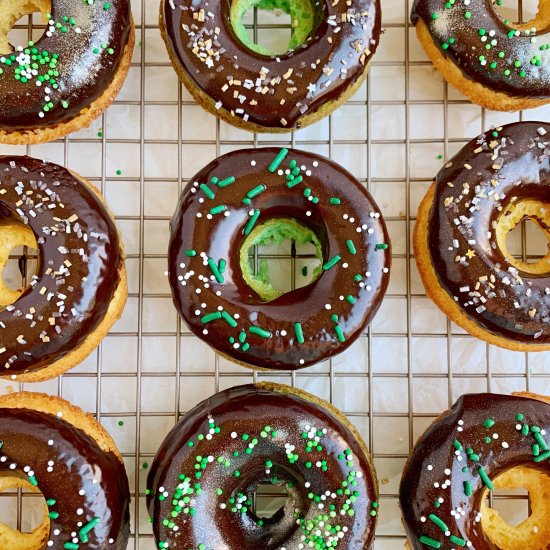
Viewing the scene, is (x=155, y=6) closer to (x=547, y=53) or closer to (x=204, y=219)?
(x=204, y=219)

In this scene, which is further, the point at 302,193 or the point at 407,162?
the point at 407,162

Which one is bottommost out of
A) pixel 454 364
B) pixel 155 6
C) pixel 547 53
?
pixel 454 364

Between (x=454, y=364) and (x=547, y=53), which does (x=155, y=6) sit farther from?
(x=454, y=364)

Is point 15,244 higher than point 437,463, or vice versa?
point 15,244

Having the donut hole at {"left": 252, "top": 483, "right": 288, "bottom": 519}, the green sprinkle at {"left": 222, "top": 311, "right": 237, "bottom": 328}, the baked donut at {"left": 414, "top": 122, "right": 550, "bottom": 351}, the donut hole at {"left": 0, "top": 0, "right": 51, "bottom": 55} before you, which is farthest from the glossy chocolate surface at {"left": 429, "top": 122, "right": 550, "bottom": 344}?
the donut hole at {"left": 0, "top": 0, "right": 51, "bottom": 55}

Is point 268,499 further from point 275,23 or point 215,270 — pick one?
point 275,23

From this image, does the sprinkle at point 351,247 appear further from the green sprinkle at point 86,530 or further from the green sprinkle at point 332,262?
the green sprinkle at point 86,530

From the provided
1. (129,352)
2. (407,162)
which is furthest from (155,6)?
(129,352)

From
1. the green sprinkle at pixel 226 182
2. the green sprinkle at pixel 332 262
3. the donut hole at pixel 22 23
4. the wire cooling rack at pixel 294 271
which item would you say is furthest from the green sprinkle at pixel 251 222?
the donut hole at pixel 22 23
